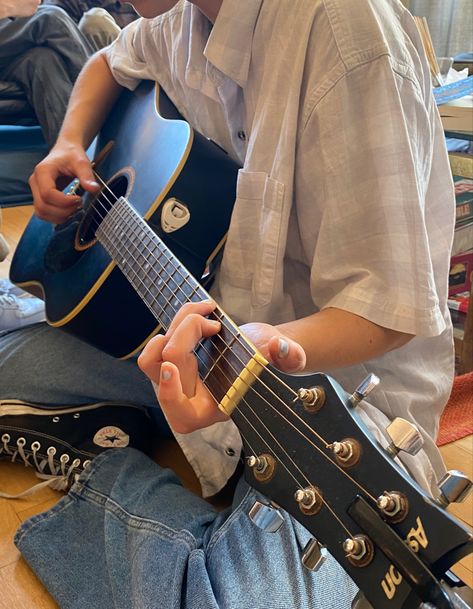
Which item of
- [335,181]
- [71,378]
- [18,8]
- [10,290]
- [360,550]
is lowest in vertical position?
[10,290]

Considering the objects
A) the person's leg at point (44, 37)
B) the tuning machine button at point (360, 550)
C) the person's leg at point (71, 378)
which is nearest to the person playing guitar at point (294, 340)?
the tuning machine button at point (360, 550)

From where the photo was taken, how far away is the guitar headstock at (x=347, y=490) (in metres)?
0.40

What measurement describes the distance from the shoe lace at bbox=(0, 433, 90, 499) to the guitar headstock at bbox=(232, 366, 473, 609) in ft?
2.00

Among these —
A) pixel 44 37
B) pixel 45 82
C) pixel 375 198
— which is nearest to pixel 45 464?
pixel 375 198

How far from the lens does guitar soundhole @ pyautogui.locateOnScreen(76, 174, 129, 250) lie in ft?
3.52

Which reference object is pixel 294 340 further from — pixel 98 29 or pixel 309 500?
pixel 98 29

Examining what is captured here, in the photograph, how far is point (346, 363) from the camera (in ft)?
2.32

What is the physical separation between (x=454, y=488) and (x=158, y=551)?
0.50 m

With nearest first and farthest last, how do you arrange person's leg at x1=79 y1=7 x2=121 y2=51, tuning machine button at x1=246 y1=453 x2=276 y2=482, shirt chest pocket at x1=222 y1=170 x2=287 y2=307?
tuning machine button at x1=246 y1=453 x2=276 y2=482 → shirt chest pocket at x1=222 y1=170 x2=287 y2=307 → person's leg at x1=79 y1=7 x2=121 y2=51

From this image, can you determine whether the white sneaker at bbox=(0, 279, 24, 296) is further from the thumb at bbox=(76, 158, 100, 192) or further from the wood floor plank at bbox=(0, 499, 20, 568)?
the wood floor plank at bbox=(0, 499, 20, 568)

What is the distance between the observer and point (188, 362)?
23.4 inches

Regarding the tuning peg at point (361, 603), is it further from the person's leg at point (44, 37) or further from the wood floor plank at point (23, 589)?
the person's leg at point (44, 37)

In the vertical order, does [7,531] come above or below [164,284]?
below

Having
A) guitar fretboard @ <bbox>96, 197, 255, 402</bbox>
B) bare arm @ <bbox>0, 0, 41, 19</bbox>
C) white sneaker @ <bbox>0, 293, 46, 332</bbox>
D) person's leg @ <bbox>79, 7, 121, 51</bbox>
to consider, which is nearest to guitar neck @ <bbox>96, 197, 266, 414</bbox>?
guitar fretboard @ <bbox>96, 197, 255, 402</bbox>
